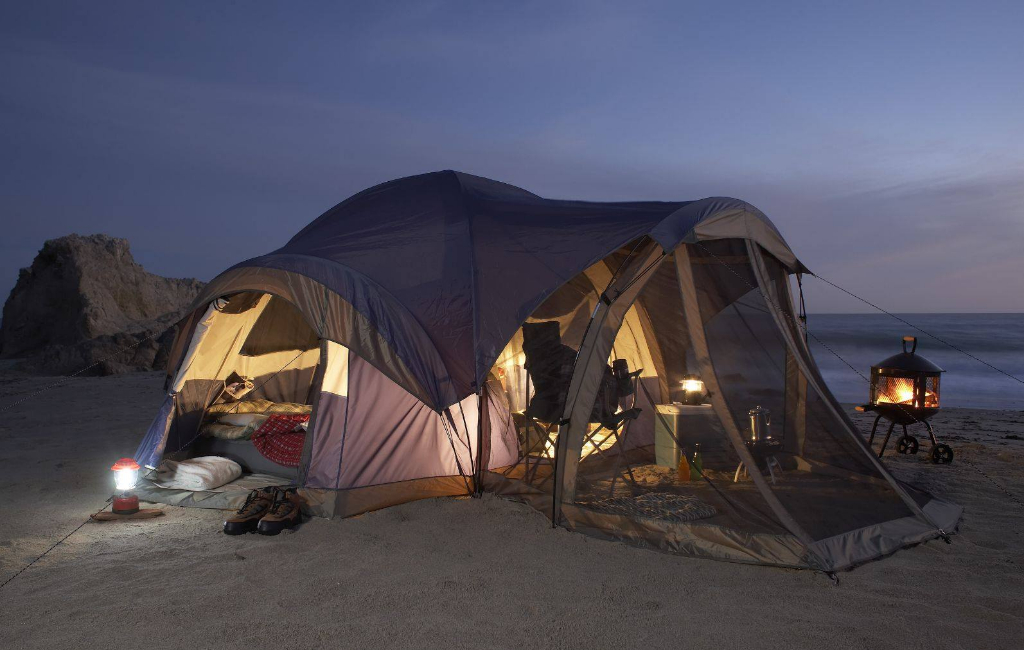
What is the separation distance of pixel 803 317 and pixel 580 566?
275 centimetres

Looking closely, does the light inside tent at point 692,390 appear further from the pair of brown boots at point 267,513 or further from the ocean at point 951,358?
the ocean at point 951,358

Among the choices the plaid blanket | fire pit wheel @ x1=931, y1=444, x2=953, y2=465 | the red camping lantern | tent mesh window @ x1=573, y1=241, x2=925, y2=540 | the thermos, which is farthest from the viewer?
fire pit wheel @ x1=931, y1=444, x2=953, y2=465

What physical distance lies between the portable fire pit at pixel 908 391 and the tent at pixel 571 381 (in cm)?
154

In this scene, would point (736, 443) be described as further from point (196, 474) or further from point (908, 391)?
point (196, 474)

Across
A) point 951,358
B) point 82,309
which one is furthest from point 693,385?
point 951,358

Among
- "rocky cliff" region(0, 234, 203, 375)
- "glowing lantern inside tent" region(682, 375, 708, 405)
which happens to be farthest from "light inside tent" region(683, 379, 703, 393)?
"rocky cliff" region(0, 234, 203, 375)

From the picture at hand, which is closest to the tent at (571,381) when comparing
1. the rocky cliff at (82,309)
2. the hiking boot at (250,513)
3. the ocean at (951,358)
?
the hiking boot at (250,513)

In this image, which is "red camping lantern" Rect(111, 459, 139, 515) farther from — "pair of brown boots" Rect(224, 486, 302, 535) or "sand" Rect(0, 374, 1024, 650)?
"pair of brown boots" Rect(224, 486, 302, 535)

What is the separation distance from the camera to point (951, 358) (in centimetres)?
2086

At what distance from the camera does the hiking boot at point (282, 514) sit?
4.12m

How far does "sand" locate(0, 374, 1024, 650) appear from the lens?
286cm

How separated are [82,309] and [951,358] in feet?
75.4

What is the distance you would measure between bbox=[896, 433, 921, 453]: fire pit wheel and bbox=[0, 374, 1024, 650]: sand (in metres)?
1.60

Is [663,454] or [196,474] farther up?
[663,454]
